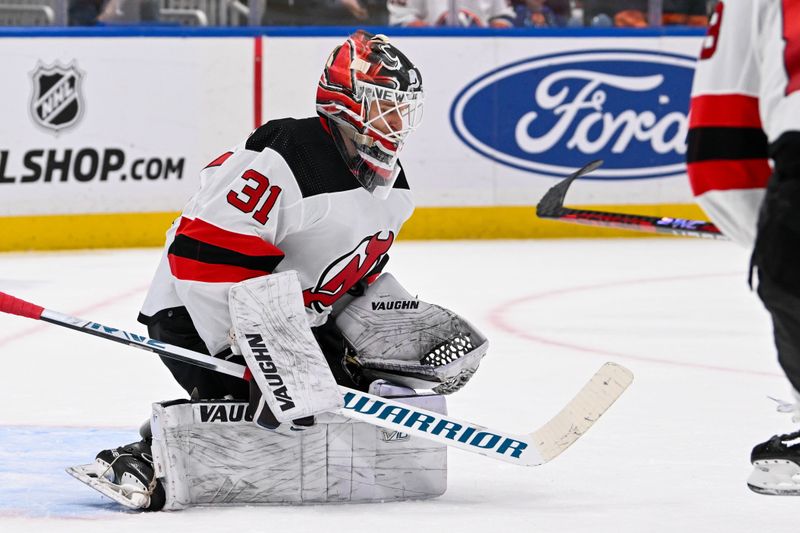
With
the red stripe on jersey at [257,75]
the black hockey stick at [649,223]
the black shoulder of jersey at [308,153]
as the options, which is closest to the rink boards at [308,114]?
the red stripe on jersey at [257,75]

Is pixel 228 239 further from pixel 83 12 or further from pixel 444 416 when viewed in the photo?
pixel 83 12

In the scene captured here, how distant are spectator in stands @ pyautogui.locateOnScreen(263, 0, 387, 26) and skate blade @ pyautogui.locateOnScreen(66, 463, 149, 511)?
14.8ft

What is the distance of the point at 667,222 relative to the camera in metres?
3.14

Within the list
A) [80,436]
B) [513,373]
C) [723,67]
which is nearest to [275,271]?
[80,436]

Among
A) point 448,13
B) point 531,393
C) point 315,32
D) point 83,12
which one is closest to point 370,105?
point 531,393

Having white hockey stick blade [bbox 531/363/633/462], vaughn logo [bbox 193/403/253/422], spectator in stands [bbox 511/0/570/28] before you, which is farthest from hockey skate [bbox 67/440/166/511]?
spectator in stands [bbox 511/0/570/28]

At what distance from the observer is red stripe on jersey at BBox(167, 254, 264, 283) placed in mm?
2240

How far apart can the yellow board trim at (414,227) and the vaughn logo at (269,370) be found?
424 centimetres

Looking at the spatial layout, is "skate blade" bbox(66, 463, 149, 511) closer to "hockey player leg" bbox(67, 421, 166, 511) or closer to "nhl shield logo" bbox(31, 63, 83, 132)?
"hockey player leg" bbox(67, 421, 166, 511)

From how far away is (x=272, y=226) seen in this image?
2268mm

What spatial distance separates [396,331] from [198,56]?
13.7 feet

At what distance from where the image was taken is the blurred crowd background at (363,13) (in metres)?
6.28

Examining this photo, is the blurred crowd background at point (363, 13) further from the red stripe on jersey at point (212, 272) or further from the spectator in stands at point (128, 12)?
the red stripe on jersey at point (212, 272)

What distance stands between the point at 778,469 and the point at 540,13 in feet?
18.1
